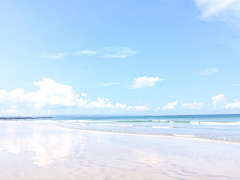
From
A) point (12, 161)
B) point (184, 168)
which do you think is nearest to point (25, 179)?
point (12, 161)

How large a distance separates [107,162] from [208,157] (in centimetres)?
548

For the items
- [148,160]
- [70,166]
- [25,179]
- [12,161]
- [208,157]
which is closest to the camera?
[25,179]

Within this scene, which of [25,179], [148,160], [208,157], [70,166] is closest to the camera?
[25,179]

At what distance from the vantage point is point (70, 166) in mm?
8562

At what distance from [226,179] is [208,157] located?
3.89 metres

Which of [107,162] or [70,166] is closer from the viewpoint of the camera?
[70,166]

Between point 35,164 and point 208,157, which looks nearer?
point 35,164

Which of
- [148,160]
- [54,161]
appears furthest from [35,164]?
[148,160]

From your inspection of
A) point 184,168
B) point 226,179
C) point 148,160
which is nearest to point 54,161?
point 148,160

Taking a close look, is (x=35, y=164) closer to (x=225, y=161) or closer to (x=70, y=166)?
(x=70, y=166)

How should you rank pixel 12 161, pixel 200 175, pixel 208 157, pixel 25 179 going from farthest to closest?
pixel 208 157 → pixel 12 161 → pixel 200 175 → pixel 25 179

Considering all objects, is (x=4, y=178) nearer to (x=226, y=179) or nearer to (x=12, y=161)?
(x=12, y=161)

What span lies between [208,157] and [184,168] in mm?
3090

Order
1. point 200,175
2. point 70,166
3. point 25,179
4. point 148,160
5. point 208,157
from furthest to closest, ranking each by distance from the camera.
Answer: point 208,157 < point 148,160 < point 70,166 < point 200,175 < point 25,179
